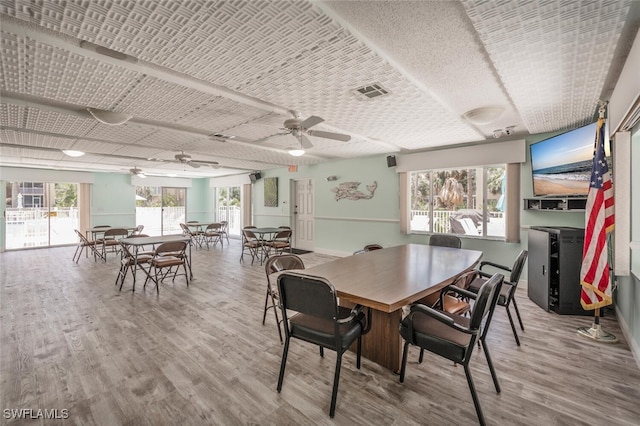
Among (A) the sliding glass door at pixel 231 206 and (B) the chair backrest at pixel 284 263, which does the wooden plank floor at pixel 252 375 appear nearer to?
(B) the chair backrest at pixel 284 263

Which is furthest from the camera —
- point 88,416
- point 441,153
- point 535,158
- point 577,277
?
point 441,153

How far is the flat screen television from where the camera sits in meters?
3.25

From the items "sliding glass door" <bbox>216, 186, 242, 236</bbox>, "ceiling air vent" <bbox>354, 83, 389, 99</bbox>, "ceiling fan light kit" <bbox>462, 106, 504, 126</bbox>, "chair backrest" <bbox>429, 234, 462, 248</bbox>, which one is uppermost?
"ceiling air vent" <bbox>354, 83, 389, 99</bbox>

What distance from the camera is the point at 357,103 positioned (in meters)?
3.06

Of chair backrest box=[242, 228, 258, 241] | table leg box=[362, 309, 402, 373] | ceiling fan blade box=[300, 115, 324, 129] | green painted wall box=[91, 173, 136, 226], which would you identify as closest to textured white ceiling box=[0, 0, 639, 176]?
ceiling fan blade box=[300, 115, 324, 129]

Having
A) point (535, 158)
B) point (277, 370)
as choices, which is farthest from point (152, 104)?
point (535, 158)

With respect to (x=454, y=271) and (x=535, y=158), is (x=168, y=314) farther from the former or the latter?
(x=535, y=158)

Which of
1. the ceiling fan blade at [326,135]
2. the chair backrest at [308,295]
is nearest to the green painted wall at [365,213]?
the ceiling fan blade at [326,135]

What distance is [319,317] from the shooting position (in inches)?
71.4

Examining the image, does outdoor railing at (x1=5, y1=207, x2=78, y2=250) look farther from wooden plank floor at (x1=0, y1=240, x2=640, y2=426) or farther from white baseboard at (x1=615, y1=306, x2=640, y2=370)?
white baseboard at (x1=615, y1=306, x2=640, y2=370)

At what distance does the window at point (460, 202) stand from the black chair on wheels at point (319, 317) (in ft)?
13.4

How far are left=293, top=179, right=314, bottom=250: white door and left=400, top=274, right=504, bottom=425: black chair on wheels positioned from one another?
6110 mm

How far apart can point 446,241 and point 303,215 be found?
4760 millimetres

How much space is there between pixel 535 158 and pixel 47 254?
11.3 m
